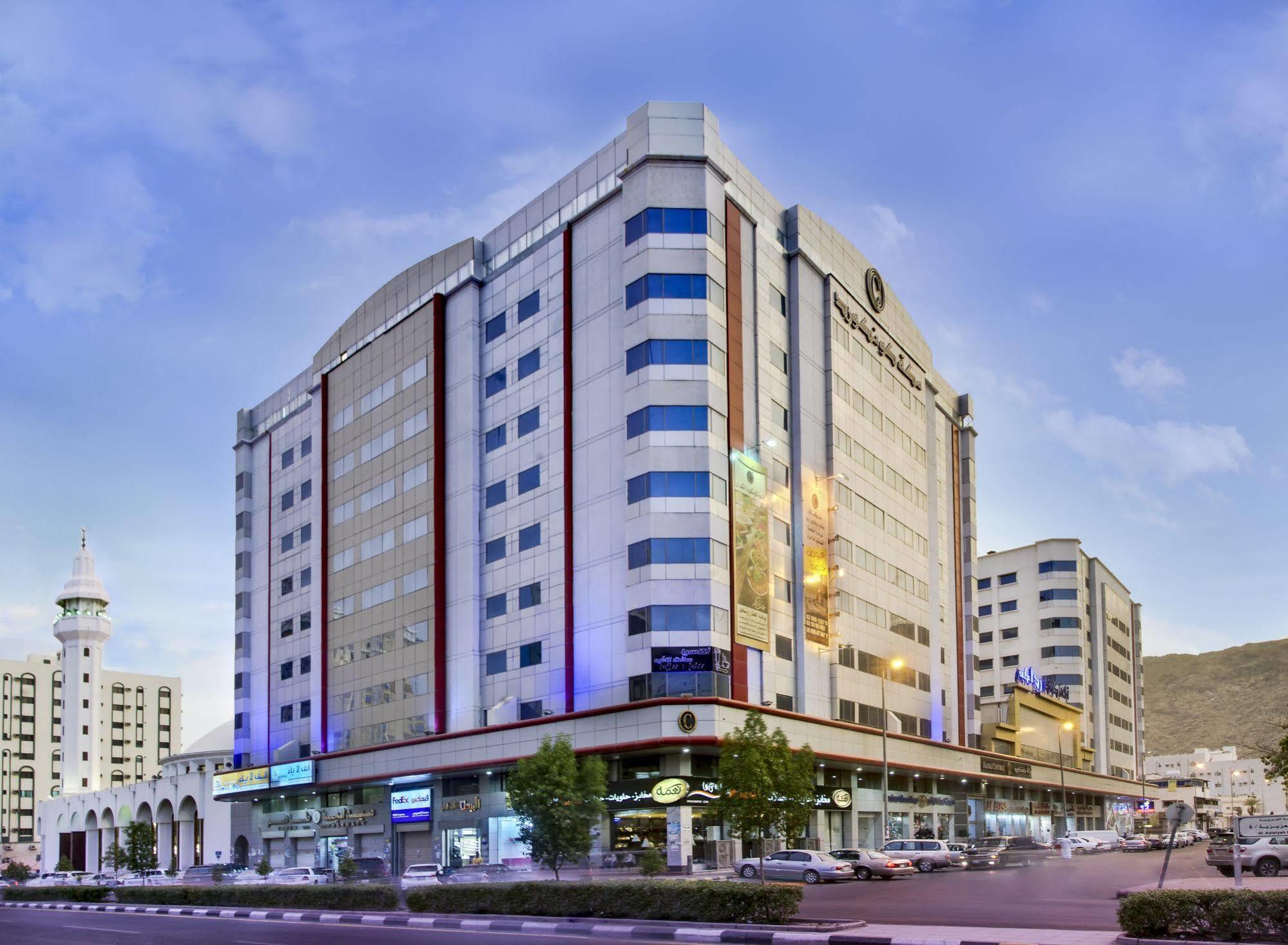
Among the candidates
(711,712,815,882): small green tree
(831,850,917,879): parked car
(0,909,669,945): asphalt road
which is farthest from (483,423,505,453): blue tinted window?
(711,712,815,882): small green tree

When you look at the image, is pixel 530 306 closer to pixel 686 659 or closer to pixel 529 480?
pixel 529 480

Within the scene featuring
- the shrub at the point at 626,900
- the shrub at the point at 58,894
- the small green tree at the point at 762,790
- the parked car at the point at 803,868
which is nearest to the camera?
the shrub at the point at 626,900

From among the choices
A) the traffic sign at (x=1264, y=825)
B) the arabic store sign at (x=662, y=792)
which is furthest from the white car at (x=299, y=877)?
the traffic sign at (x=1264, y=825)

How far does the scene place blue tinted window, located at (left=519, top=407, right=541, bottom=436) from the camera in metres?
75.8

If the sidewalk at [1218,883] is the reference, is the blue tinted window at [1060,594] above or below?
above

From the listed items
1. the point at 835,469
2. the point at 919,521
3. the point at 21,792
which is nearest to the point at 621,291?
the point at 835,469

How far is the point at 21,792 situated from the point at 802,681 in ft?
547

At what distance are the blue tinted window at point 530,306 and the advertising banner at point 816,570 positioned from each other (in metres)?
20.2

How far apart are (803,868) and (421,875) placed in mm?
18604

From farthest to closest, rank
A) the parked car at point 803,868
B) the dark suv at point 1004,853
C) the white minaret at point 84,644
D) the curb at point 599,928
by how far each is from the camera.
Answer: the white minaret at point 84,644 < the dark suv at point 1004,853 < the parked car at point 803,868 < the curb at point 599,928

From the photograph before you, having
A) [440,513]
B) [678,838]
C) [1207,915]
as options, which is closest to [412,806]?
[440,513]

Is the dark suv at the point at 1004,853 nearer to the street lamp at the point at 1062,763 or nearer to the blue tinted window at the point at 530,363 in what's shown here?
the blue tinted window at the point at 530,363

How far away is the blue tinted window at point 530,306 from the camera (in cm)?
7744

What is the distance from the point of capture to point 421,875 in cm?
6038
